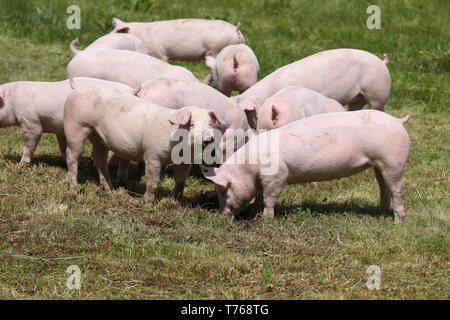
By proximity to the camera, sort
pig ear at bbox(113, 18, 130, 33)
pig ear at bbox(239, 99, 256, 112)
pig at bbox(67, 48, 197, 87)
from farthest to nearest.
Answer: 1. pig ear at bbox(113, 18, 130, 33)
2. pig at bbox(67, 48, 197, 87)
3. pig ear at bbox(239, 99, 256, 112)

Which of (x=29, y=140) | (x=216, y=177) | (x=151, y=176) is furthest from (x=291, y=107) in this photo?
(x=29, y=140)

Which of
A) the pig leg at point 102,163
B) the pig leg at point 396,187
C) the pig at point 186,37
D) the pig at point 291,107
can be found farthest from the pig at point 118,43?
the pig leg at point 396,187

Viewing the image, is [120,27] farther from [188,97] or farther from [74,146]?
[74,146]

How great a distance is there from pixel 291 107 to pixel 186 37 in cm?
424

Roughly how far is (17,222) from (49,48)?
671 cm

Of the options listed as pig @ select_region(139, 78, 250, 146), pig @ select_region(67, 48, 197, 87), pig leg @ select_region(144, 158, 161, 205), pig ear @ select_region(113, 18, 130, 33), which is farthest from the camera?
pig ear @ select_region(113, 18, 130, 33)

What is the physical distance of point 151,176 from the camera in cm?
605

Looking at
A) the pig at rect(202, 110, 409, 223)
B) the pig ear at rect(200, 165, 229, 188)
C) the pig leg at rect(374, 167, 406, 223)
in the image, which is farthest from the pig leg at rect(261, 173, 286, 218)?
the pig leg at rect(374, 167, 406, 223)

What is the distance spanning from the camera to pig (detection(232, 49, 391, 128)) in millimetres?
7555

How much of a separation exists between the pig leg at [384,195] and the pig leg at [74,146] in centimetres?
263

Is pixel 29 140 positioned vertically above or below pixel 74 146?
below

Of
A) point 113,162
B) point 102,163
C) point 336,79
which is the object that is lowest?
point 113,162

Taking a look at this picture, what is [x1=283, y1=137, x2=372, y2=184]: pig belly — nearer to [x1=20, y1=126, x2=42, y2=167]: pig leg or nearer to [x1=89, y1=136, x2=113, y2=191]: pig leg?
[x1=89, y1=136, x2=113, y2=191]: pig leg
